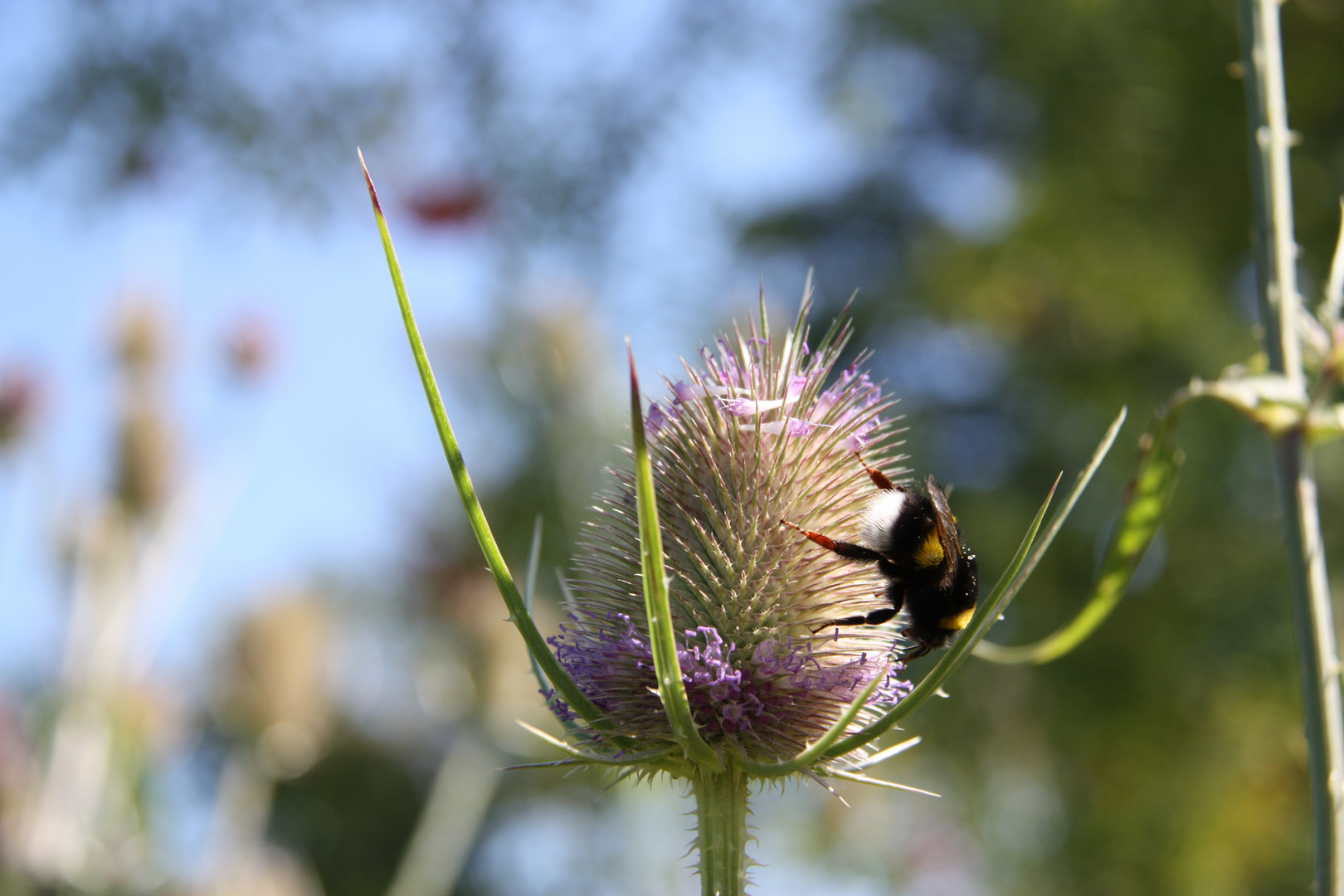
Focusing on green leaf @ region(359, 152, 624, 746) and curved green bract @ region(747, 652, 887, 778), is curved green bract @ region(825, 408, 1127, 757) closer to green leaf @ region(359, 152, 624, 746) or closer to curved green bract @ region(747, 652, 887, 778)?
curved green bract @ region(747, 652, 887, 778)

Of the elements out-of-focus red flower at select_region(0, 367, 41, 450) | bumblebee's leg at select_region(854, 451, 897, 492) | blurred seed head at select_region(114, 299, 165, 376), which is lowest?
bumblebee's leg at select_region(854, 451, 897, 492)

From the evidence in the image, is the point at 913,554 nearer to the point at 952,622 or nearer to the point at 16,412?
the point at 952,622

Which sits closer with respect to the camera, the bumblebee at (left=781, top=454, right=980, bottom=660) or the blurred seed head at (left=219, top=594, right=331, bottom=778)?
the bumblebee at (left=781, top=454, right=980, bottom=660)

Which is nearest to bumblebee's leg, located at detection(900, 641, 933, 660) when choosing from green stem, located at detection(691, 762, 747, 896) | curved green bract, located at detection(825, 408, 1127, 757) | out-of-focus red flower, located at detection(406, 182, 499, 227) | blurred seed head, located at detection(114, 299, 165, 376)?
green stem, located at detection(691, 762, 747, 896)

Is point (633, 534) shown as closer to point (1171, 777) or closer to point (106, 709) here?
point (106, 709)

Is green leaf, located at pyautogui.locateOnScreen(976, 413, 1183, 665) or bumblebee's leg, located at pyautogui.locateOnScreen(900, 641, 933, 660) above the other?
green leaf, located at pyautogui.locateOnScreen(976, 413, 1183, 665)

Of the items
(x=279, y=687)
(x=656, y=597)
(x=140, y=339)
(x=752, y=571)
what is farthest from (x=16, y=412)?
(x=656, y=597)

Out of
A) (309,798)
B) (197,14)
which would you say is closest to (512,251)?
(197,14)
